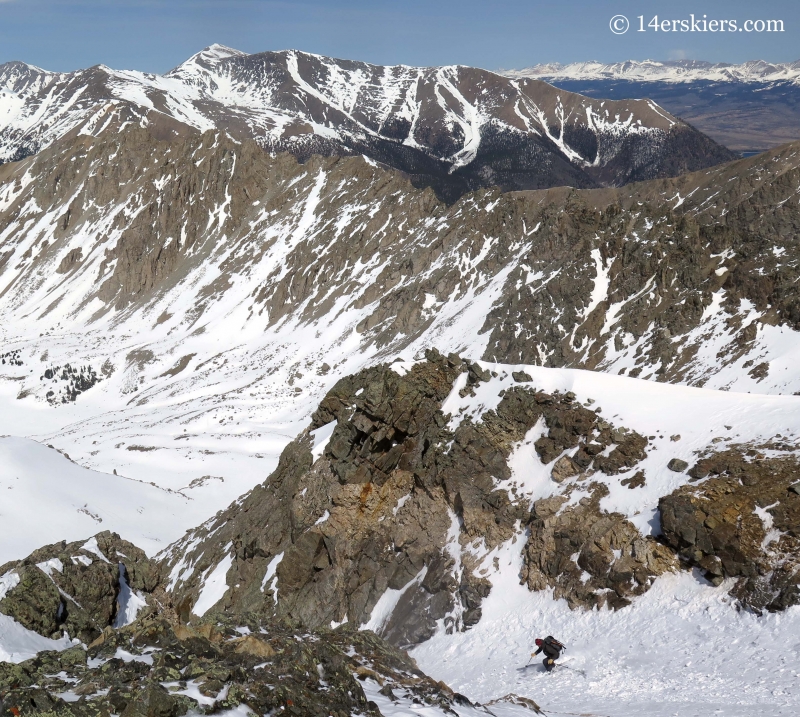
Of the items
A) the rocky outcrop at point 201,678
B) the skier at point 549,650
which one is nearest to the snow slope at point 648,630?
the skier at point 549,650

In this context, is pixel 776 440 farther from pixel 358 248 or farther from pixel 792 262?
pixel 358 248

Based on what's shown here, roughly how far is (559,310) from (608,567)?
5173 centimetres

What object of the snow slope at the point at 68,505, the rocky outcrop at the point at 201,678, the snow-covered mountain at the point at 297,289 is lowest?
the snow slope at the point at 68,505

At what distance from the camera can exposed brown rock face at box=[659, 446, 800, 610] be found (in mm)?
20516

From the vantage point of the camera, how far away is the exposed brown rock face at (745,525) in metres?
20.5

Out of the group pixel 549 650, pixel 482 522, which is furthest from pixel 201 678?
pixel 482 522

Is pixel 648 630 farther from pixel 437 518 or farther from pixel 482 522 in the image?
pixel 437 518

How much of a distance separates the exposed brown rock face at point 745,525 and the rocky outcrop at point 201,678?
9.55 meters

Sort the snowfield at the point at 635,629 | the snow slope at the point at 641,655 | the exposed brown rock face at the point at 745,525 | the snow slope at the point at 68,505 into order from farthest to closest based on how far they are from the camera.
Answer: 1. the snow slope at the point at 68,505
2. the exposed brown rock face at the point at 745,525
3. the snowfield at the point at 635,629
4. the snow slope at the point at 641,655

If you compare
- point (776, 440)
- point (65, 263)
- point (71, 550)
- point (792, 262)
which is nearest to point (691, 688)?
point (776, 440)

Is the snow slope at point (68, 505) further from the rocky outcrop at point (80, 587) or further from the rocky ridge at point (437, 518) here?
the rocky outcrop at point (80, 587)

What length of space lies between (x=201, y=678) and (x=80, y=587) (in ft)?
38.6

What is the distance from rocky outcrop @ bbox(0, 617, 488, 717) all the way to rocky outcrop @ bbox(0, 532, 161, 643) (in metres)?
5.71

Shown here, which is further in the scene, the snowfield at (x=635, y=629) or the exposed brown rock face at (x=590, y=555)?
the exposed brown rock face at (x=590, y=555)
